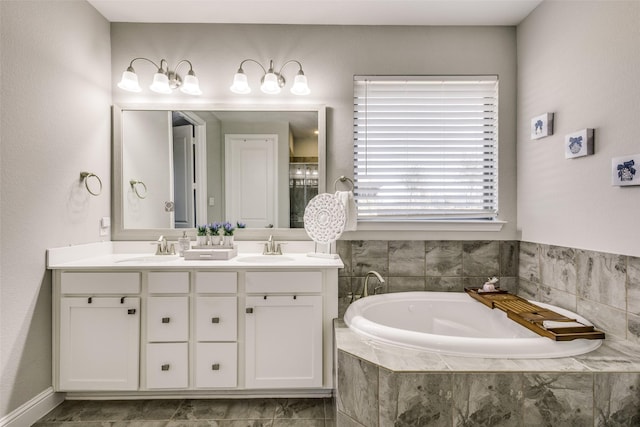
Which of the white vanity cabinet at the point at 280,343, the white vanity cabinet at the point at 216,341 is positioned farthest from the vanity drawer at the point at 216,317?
the white vanity cabinet at the point at 280,343

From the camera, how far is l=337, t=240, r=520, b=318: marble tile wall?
248cm

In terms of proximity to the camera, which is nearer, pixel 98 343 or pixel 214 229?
pixel 98 343

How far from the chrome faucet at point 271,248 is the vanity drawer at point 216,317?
20.0 inches

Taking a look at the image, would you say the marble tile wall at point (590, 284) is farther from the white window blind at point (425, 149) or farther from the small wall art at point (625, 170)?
the white window blind at point (425, 149)

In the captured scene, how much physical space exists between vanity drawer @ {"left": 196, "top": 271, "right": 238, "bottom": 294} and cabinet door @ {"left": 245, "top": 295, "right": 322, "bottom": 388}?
14 cm

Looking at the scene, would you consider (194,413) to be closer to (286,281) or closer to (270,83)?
(286,281)

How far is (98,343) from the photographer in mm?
1999

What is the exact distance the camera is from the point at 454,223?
98.3 inches

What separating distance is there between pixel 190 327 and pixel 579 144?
8.04 ft

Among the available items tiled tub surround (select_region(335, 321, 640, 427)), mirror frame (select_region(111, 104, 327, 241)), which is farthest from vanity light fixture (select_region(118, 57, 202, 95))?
tiled tub surround (select_region(335, 321, 640, 427))

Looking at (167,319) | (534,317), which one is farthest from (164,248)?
(534,317)

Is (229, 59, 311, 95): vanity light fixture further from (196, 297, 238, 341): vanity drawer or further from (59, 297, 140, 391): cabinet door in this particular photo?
(59, 297, 140, 391): cabinet door

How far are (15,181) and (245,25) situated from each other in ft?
5.80

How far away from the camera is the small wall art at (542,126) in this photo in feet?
7.00
